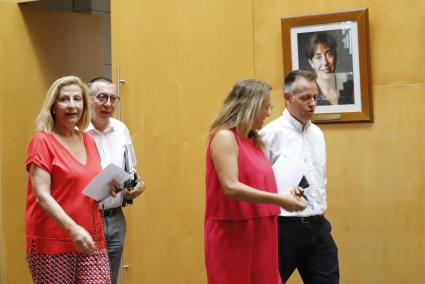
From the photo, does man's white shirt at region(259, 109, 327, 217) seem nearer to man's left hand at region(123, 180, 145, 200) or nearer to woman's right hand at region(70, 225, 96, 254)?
man's left hand at region(123, 180, 145, 200)

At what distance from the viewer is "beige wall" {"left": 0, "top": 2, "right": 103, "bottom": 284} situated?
652 cm

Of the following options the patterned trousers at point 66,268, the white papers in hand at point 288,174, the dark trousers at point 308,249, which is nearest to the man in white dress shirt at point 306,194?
Result: the dark trousers at point 308,249

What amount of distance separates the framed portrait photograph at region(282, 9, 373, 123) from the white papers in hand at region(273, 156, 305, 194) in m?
1.31

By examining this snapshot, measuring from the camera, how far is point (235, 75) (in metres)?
5.48

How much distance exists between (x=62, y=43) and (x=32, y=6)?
18.6 inches

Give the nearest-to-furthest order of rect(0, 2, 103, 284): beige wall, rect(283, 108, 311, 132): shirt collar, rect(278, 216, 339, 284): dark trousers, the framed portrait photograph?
rect(278, 216, 339, 284): dark trousers → rect(283, 108, 311, 132): shirt collar → the framed portrait photograph → rect(0, 2, 103, 284): beige wall

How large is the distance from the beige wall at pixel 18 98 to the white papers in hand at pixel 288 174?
3.41 metres

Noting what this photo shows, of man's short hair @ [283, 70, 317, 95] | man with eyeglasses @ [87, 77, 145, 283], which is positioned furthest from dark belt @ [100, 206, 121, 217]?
man's short hair @ [283, 70, 317, 95]

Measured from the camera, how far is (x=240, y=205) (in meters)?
Result: 3.54

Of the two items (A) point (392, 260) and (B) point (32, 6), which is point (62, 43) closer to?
(B) point (32, 6)

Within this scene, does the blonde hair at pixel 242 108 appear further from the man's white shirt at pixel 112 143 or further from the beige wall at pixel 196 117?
the beige wall at pixel 196 117

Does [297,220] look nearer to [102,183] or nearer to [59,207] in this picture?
[102,183]

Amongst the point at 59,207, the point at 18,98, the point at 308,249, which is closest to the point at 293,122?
the point at 308,249

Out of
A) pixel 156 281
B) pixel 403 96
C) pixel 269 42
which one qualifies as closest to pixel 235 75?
pixel 269 42
